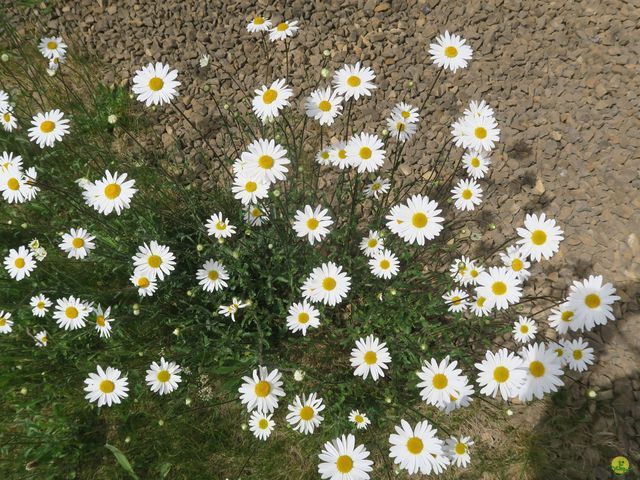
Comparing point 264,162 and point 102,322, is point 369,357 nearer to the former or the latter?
point 264,162

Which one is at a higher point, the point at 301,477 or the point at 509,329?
the point at 509,329

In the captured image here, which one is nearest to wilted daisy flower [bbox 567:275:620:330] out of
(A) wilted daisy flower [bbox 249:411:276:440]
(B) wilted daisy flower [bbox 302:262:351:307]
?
(B) wilted daisy flower [bbox 302:262:351:307]

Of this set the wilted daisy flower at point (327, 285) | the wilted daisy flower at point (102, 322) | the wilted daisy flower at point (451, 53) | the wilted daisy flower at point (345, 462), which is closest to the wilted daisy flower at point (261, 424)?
the wilted daisy flower at point (345, 462)

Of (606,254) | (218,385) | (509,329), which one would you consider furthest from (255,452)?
(606,254)

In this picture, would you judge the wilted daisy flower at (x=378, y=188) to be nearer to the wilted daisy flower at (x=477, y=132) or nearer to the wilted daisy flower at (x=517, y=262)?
the wilted daisy flower at (x=477, y=132)

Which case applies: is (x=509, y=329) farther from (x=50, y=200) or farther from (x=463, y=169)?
(x=50, y=200)
